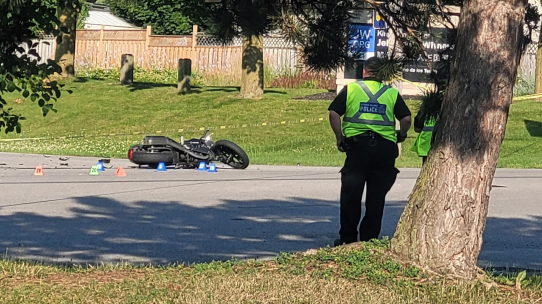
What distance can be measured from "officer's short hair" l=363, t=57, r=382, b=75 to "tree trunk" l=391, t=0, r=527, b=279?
1.01m

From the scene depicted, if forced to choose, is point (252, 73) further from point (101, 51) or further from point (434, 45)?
point (434, 45)

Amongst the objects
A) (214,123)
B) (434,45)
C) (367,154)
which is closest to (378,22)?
(434,45)

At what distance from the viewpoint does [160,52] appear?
38531 millimetres

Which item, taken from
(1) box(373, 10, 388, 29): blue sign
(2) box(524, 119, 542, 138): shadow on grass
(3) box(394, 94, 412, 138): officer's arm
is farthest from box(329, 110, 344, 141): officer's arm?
(2) box(524, 119, 542, 138): shadow on grass

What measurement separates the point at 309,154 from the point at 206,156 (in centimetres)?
422

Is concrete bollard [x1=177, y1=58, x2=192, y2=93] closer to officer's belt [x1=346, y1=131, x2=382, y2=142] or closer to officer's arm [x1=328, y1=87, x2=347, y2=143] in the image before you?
officer's arm [x1=328, y1=87, x2=347, y2=143]

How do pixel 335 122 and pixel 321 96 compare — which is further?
pixel 321 96

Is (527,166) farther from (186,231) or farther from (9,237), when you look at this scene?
(9,237)

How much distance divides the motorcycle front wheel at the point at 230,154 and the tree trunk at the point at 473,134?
10.8 m

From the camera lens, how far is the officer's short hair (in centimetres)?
717

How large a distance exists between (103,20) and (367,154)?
2141 inches

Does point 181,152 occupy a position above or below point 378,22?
below

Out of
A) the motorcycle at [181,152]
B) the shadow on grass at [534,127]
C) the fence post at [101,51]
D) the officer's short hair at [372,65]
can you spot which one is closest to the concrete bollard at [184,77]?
the fence post at [101,51]

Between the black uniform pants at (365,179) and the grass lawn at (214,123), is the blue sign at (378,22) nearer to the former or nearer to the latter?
the black uniform pants at (365,179)
